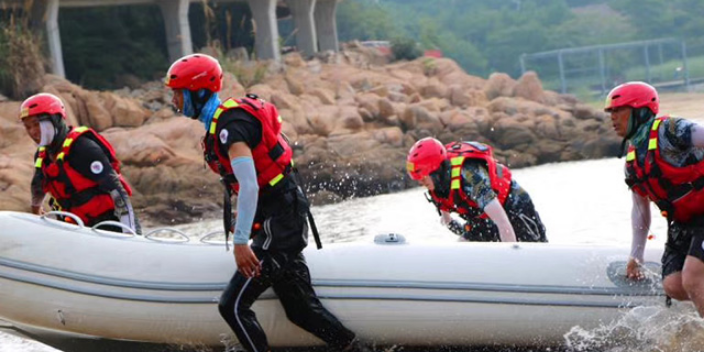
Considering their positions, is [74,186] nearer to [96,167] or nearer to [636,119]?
[96,167]

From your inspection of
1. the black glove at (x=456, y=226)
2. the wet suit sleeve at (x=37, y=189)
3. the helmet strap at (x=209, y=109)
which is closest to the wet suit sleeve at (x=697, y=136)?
the helmet strap at (x=209, y=109)

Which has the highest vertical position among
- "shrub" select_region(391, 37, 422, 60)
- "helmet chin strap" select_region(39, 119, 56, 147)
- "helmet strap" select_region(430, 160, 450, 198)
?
"helmet chin strap" select_region(39, 119, 56, 147)

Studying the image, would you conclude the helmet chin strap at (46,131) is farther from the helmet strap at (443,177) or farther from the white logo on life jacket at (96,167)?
the helmet strap at (443,177)

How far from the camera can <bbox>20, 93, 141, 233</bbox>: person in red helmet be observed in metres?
6.48

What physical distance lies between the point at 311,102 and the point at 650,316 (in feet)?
59.5

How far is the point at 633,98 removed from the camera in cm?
518

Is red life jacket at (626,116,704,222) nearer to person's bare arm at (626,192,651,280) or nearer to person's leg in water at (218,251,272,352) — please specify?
person's bare arm at (626,192,651,280)

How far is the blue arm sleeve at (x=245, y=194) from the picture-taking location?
5.02 meters

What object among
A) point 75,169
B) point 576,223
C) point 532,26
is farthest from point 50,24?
point 532,26

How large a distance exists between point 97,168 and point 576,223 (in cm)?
799

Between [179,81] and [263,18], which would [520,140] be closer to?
[263,18]

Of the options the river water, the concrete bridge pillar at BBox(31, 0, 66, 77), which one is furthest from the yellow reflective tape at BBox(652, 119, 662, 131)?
the concrete bridge pillar at BBox(31, 0, 66, 77)

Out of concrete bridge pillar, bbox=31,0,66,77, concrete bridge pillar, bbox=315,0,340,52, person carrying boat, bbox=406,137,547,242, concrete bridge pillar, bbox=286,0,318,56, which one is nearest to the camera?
person carrying boat, bbox=406,137,547,242

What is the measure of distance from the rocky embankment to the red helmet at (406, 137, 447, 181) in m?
9.99
